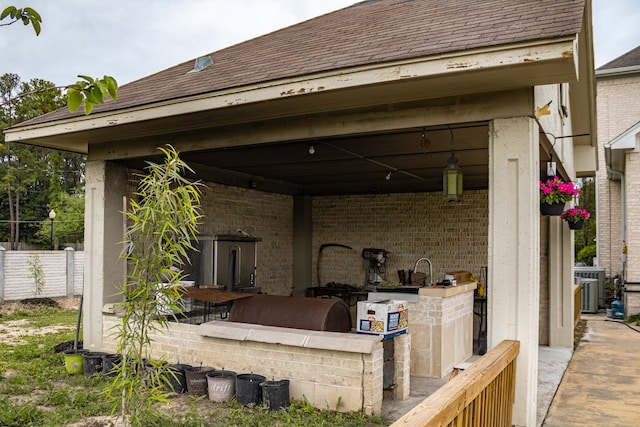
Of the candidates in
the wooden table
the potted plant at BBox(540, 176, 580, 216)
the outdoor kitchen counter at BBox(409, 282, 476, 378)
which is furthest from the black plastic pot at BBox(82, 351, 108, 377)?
the potted plant at BBox(540, 176, 580, 216)

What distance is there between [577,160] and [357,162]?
468 cm

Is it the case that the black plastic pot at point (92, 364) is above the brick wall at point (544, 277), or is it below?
below

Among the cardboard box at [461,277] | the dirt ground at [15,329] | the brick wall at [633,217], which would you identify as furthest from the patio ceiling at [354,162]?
the brick wall at [633,217]

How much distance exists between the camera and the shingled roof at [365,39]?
A: 13.1ft

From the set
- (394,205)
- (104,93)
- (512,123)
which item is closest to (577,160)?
(394,205)

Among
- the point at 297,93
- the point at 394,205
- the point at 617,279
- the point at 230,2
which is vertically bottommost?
the point at 617,279

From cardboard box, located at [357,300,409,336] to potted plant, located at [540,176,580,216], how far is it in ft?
6.38

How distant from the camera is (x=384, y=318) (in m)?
5.21

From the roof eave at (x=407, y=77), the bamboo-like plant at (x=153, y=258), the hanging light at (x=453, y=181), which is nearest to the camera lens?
the bamboo-like plant at (x=153, y=258)

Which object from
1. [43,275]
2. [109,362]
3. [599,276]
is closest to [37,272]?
[43,275]

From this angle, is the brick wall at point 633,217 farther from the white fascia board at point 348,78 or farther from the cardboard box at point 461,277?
the white fascia board at point 348,78

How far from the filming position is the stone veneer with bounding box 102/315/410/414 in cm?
480

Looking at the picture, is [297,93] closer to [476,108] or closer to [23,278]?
[476,108]

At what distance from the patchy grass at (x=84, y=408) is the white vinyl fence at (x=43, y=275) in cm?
589
